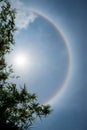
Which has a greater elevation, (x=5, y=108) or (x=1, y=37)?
(x=1, y=37)

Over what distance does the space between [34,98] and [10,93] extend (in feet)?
9.69

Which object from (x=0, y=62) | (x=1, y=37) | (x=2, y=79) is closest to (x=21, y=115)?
(x=2, y=79)

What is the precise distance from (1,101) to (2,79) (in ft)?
9.62

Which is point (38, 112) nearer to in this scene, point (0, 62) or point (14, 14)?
point (0, 62)

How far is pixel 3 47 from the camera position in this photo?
95.9 feet

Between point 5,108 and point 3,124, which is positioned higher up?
point 5,108

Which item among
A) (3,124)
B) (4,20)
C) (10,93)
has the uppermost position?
(4,20)

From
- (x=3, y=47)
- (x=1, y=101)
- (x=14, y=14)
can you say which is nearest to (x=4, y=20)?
(x=14, y=14)

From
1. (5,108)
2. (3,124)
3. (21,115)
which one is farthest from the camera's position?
(21,115)

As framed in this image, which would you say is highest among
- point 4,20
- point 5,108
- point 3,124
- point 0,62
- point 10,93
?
point 4,20

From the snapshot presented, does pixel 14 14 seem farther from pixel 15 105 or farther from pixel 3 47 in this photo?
pixel 15 105

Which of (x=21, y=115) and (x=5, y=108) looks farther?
(x=21, y=115)

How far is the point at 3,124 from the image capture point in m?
22.2

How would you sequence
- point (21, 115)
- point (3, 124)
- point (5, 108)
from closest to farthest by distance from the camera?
point (3, 124)
point (5, 108)
point (21, 115)
